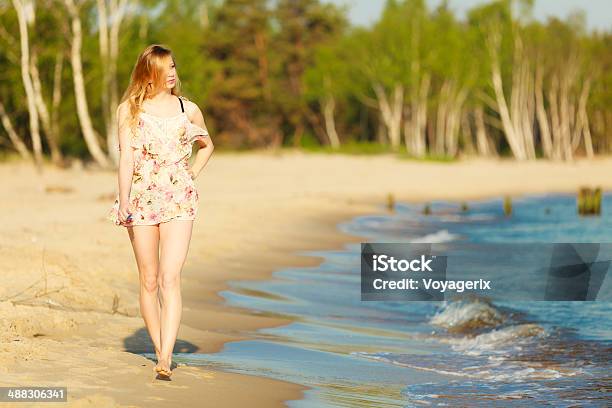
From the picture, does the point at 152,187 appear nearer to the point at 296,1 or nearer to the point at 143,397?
the point at 143,397

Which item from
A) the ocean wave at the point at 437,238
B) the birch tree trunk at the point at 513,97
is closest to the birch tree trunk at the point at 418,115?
the birch tree trunk at the point at 513,97

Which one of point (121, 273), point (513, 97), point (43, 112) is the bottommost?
point (121, 273)

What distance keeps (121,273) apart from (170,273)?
16.0ft

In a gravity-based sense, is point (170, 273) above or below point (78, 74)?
below

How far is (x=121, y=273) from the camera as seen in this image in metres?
10.6

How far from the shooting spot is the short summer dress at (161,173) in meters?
5.74

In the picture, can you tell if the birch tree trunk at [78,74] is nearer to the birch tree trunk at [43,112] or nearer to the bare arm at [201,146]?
the birch tree trunk at [43,112]

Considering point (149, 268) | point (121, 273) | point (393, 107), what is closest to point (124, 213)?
point (149, 268)

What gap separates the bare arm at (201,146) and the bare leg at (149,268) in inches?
17.2

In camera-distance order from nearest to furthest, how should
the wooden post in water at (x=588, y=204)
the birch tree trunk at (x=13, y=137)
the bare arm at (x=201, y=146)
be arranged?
the bare arm at (x=201, y=146)
the wooden post in water at (x=588, y=204)
the birch tree trunk at (x=13, y=137)

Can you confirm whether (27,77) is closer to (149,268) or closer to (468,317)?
(468,317)

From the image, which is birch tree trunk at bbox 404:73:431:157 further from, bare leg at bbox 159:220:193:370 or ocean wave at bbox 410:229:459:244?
bare leg at bbox 159:220:193:370

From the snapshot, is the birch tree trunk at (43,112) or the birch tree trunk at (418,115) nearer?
the birch tree trunk at (43,112)

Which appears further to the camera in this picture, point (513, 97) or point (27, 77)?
point (513, 97)
